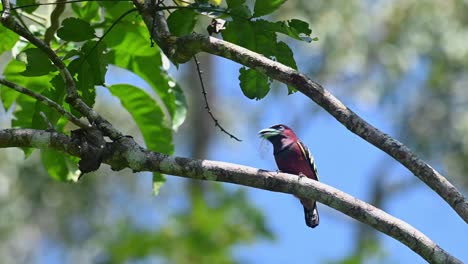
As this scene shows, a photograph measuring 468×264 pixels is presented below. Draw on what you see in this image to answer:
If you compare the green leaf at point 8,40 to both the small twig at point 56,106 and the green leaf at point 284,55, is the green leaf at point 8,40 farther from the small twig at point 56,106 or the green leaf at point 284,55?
the green leaf at point 284,55

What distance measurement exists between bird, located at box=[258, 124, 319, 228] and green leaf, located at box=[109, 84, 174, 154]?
2.00ft

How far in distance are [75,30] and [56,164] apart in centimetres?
128

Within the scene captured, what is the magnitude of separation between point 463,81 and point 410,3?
1.68 m

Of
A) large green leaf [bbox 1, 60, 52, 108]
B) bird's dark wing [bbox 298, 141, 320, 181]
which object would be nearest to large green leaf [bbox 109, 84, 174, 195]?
large green leaf [bbox 1, 60, 52, 108]

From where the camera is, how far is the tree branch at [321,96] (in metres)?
3.72

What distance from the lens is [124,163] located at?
4.24m

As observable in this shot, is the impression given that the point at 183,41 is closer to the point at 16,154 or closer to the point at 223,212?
the point at 223,212

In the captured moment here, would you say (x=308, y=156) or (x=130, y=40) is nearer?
(x=130, y=40)

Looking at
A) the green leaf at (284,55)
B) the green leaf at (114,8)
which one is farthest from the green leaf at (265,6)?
the green leaf at (114,8)

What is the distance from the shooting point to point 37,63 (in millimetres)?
4578

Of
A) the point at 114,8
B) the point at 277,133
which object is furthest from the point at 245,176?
the point at 114,8

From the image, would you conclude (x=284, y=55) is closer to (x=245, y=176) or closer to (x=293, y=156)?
(x=245, y=176)

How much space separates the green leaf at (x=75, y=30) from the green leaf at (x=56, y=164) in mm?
1114

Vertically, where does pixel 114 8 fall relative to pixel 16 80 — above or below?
above
